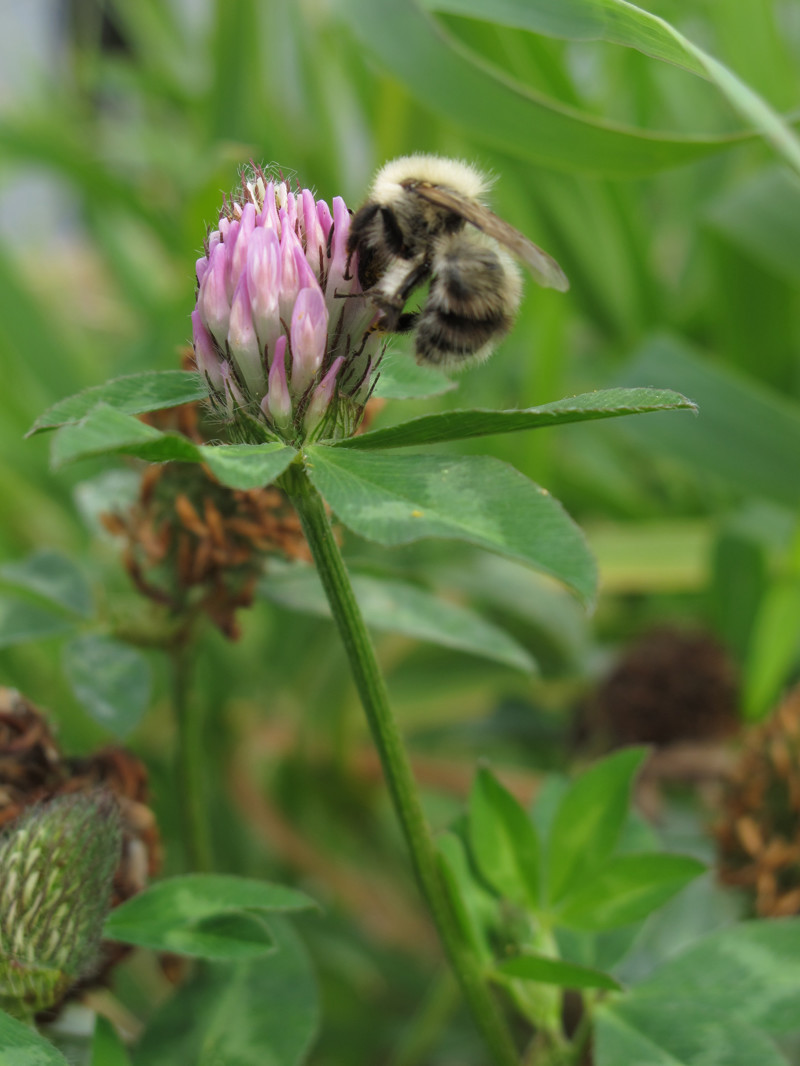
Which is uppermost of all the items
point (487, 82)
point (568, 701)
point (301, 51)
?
point (301, 51)

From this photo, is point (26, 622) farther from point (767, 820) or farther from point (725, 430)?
point (725, 430)

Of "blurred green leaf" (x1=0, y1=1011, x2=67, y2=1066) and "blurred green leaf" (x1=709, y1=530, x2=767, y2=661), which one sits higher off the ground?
"blurred green leaf" (x1=709, y1=530, x2=767, y2=661)

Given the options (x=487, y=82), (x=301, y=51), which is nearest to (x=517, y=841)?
(x=487, y=82)

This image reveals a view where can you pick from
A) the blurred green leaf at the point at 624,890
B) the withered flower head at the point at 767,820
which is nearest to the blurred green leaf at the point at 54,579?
the blurred green leaf at the point at 624,890

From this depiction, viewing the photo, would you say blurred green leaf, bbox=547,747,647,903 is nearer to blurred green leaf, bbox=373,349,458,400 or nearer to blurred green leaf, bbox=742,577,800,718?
blurred green leaf, bbox=373,349,458,400

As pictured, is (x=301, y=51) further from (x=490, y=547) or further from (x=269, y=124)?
(x=490, y=547)

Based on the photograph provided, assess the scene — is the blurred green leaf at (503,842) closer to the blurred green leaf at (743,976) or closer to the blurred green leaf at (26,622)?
the blurred green leaf at (743,976)

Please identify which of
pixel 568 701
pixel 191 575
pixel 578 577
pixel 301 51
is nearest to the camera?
pixel 578 577

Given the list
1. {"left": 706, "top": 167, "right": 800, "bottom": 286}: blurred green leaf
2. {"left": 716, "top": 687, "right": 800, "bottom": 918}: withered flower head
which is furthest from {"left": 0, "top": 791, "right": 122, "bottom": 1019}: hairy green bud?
{"left": 706, "top": 167, "right": 800, "bottom": 286}: blurred green leaf
